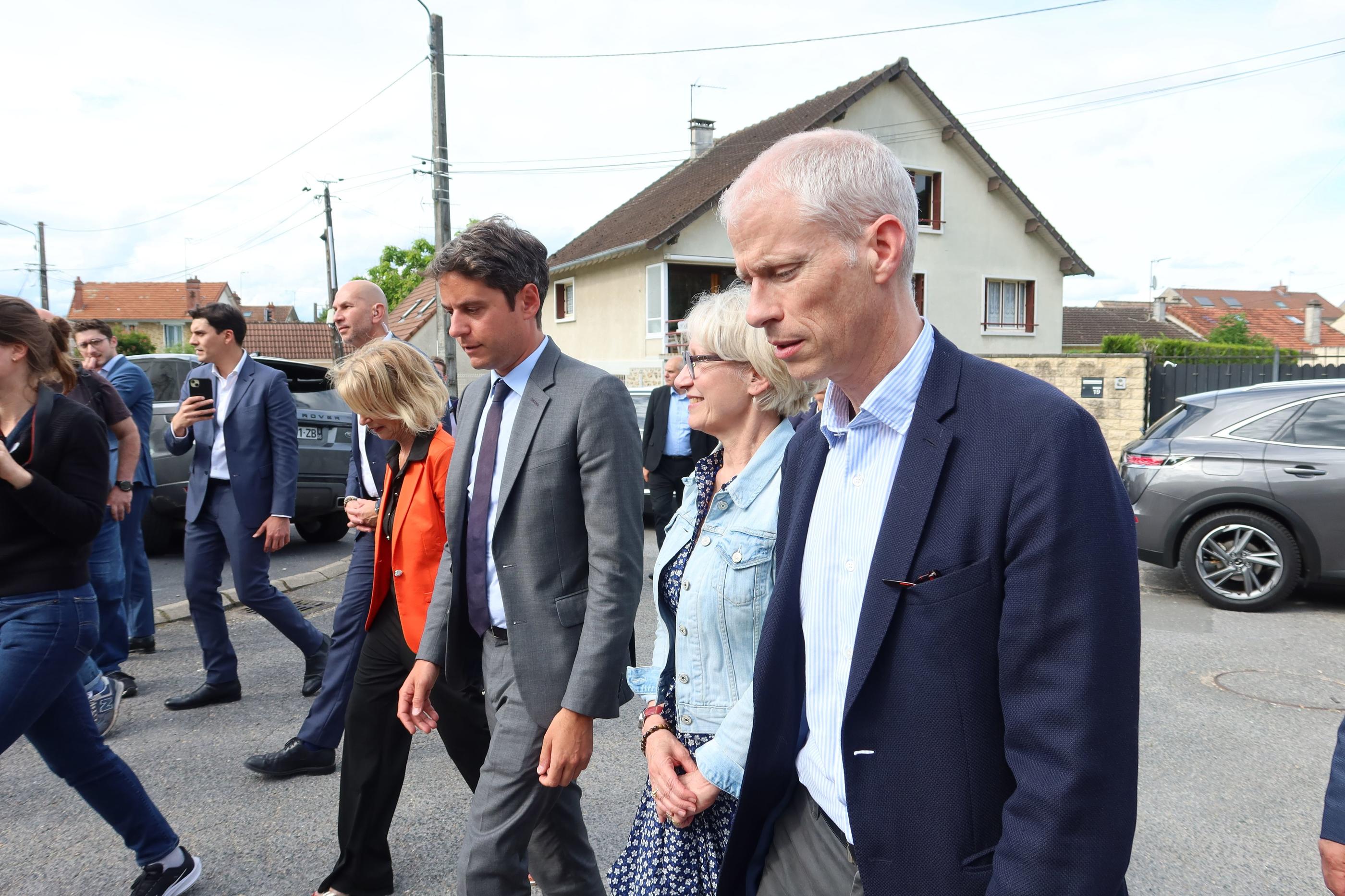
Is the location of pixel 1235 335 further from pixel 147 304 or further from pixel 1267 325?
pixel 147 304

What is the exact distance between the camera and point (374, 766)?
3162 mm

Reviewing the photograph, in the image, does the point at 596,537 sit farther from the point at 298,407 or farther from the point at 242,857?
the point at 298,407

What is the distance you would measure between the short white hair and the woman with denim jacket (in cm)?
69

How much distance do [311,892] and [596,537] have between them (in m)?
1.87

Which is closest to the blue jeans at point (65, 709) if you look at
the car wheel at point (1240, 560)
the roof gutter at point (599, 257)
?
the car wheel at point (1240, 560)

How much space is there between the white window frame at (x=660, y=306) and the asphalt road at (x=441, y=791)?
67.3ft

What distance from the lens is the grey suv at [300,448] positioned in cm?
923

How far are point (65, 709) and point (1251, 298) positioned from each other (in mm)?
98521

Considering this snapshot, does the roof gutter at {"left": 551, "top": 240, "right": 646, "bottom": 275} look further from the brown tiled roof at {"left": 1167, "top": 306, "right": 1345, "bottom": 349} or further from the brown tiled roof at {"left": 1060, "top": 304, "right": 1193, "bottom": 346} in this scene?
the brown tiled roof at {"left": 1167, "top": 306, "right": 1345, "bottom": 349}

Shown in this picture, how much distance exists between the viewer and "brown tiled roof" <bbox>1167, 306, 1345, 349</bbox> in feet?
202

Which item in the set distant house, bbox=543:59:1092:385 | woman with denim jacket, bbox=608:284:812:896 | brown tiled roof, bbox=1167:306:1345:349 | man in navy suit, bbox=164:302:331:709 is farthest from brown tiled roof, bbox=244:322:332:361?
brown tiled roof, bbox=1167:306:1345:349

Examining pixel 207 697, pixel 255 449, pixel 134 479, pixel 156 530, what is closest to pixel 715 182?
pixel 156 530

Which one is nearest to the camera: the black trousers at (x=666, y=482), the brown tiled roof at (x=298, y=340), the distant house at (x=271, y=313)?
the black trousers at (x=666, y=482)

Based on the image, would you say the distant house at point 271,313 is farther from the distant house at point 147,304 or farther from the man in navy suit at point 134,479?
the man in navy suit at point 134,479
